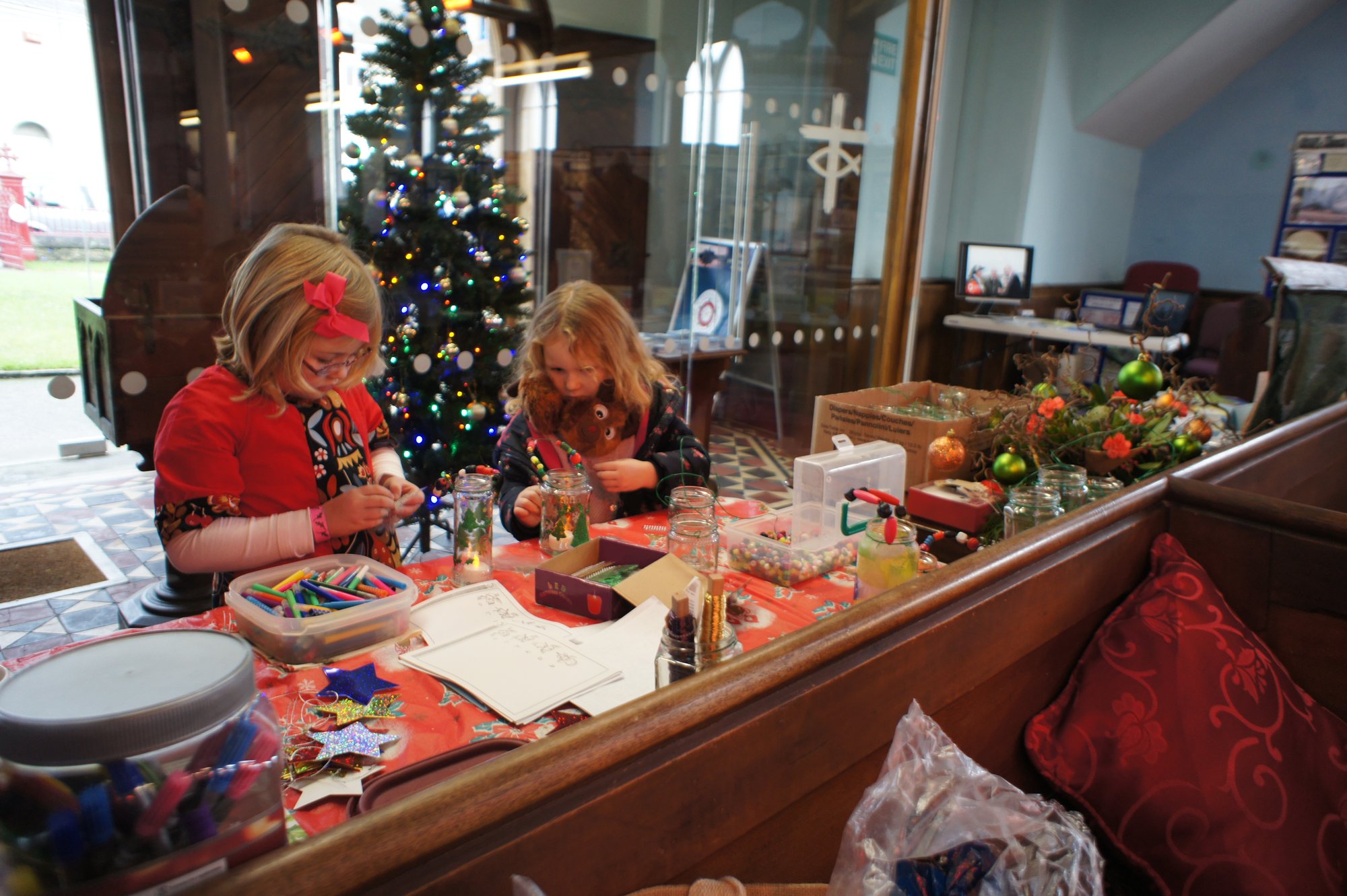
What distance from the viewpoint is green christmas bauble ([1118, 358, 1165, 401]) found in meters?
2.07

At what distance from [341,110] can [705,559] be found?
106 inches

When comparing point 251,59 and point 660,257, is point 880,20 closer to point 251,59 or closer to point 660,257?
point 660,257

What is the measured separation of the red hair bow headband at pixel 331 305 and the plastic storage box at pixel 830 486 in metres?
0.84

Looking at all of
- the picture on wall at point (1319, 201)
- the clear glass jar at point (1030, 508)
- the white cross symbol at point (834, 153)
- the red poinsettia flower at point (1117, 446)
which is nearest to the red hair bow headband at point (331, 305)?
the clear glass jar at point (1030, 508)

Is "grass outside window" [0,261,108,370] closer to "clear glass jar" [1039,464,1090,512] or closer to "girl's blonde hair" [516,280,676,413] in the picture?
"girl's blonde hair" [516,280,676,413]

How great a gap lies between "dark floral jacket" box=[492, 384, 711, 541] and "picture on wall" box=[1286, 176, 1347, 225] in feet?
20.9

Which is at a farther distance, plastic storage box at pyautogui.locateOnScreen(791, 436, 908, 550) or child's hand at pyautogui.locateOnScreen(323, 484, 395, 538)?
plastic storage box at pyautogui.locateOnScreen(791, 436, 908, 550)

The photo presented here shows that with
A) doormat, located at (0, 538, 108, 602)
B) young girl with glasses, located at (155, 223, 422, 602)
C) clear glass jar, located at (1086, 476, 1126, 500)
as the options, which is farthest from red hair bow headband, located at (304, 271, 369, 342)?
doormat, located at (0, 538, 108, 602)

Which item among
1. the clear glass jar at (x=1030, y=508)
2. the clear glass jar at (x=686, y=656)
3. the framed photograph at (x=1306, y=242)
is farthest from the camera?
the framed photograph at (x=1306, y=242)

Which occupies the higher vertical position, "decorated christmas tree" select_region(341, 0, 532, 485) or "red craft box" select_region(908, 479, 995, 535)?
"decorated christmas tree" select_region(341, 0, 532, 485)

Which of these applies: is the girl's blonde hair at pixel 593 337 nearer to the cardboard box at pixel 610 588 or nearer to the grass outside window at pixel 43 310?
the cardboard box at pixel 610 588

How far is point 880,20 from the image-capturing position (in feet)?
17.3

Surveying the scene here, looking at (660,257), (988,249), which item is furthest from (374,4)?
(988,249)

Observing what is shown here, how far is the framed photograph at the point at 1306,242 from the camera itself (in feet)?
20.6
